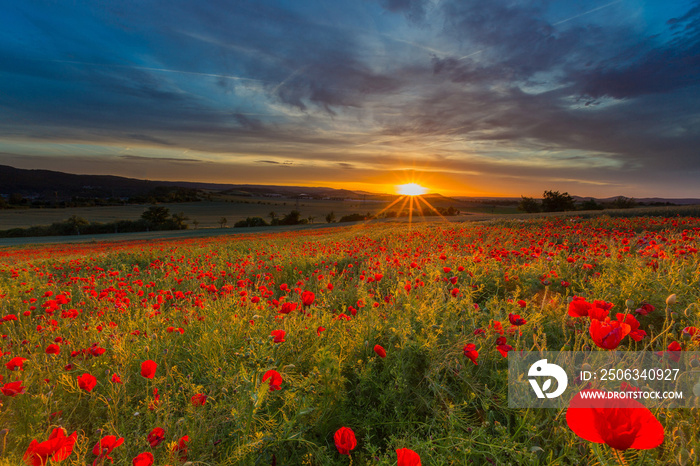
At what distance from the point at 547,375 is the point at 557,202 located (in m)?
74.3

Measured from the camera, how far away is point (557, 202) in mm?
64125

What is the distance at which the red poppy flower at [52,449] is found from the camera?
134 cm

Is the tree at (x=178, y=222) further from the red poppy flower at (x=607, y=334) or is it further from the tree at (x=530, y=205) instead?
the tree at (x=530, y=205)

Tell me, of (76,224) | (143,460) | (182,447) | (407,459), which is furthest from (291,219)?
(407,459)

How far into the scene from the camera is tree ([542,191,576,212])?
63.2 m

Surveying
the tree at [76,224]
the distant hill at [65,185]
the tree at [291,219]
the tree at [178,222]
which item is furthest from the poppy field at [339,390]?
the distant hill at [65,185]

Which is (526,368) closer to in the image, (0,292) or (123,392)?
(123,392)

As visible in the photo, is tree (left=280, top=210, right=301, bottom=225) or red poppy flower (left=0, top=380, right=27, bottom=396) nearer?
red poppy flower (left=0, top=380, right=27, bottom=396)

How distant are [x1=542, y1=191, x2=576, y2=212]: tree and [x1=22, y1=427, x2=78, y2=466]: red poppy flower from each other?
2921 inches

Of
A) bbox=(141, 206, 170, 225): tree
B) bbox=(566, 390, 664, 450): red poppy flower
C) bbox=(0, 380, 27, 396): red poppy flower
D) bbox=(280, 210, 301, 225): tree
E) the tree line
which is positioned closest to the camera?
bbox=(566, 390, 664, 450): red poppy flower

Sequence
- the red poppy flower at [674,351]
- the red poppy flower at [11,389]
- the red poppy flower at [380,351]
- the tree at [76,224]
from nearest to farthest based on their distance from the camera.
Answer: the red poppy flower at [11,389], the red poppy flower at [674,351], the red poppy flower at [380,351], the tree at [76,224]

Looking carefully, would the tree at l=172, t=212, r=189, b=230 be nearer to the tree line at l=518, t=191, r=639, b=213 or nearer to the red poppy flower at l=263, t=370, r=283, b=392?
the red poppy flower at l=263, t=370, r=283, b=392

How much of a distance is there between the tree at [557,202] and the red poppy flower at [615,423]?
7338 cm

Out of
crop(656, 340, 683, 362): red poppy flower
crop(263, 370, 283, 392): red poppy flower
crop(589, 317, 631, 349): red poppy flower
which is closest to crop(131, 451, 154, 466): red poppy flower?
crop(263, 370, 283, 392): red poppy flower
